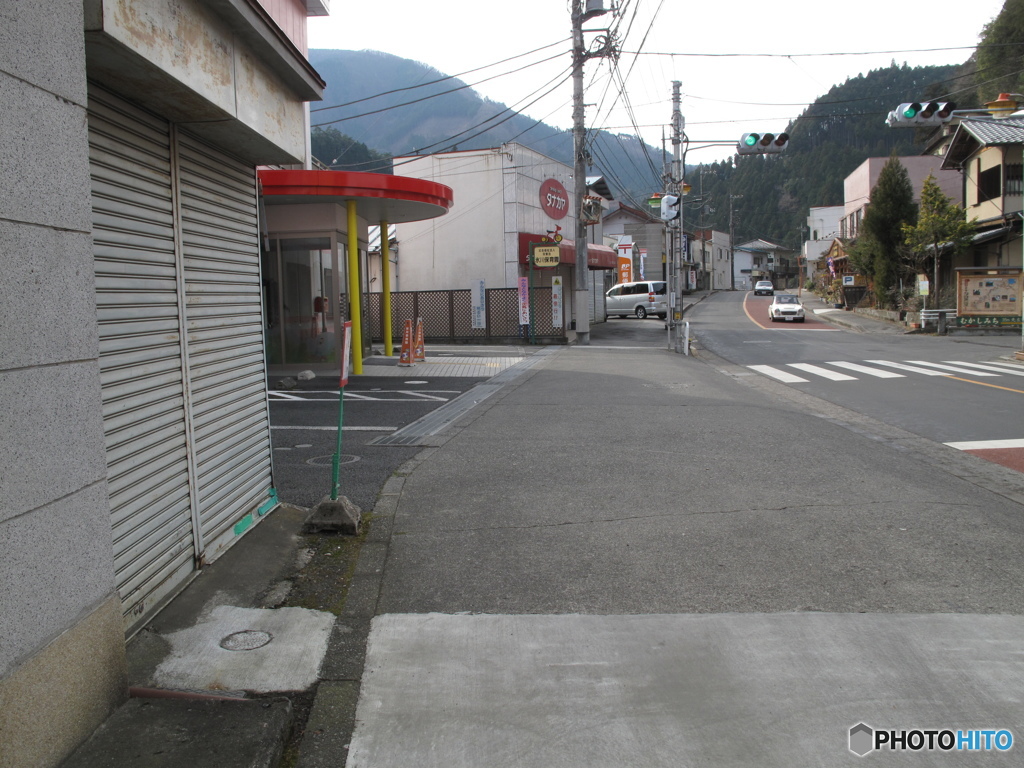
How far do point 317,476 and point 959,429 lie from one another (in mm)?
8052

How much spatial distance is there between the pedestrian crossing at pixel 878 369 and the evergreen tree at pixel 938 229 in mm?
13254

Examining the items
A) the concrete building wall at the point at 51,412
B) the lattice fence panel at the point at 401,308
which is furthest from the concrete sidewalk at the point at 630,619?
the lattice fence panel at the point at 401,308

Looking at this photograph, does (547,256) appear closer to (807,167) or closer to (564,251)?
(564,251)

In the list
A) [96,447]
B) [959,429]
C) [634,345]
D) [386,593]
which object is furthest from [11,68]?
[634,345]

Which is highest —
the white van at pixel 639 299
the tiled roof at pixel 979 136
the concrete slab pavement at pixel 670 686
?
the tiled roof at pixel 979 136

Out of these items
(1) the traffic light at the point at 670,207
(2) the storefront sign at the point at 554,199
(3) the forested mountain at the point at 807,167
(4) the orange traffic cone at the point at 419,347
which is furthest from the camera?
(3) the forested mountain at the point at 807,167

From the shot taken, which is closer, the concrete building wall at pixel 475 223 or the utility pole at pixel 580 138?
the utility pole at pixel 580 138

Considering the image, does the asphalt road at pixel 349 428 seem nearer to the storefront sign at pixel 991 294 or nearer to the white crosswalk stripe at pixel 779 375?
the white crosswalk stripe at pixel 779 375

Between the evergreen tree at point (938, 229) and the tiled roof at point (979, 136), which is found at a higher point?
the tiled roof at point (979, 136)

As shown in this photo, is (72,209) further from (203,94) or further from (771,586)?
(771,586)

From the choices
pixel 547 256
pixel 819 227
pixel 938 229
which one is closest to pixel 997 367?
pixel 547 256

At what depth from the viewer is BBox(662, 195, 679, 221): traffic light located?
2611 centimetres

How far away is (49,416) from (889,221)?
4007 cm

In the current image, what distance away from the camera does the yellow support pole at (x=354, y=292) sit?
15734 mm
